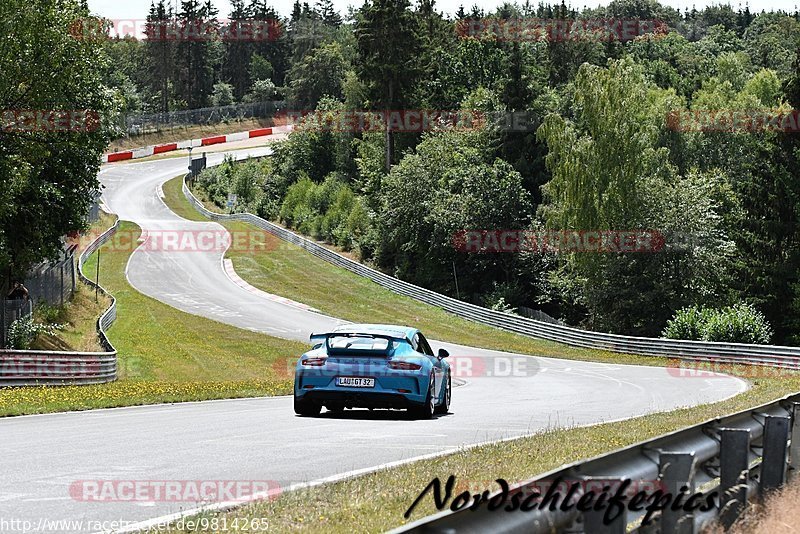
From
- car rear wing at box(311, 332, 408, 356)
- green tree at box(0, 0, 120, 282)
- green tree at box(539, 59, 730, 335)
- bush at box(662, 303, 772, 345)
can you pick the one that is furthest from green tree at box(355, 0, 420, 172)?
car rear wing at box(311, 332, 408, 356)

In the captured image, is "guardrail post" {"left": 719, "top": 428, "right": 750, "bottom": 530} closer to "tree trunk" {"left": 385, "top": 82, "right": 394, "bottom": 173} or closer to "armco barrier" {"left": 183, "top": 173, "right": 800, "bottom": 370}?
"armco barrier" {"left": 183, "top": 173, "right": 800, "bottom": 370}

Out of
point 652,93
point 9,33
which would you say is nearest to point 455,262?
point 652,93

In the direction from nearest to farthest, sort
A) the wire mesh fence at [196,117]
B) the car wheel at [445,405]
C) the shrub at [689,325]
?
the car wheel at [445,405] < the shrub at [689,325] < the wire mesh fence at [196,117]

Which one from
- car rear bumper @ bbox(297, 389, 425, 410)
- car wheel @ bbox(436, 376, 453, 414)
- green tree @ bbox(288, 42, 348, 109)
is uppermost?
green tree @ bbox(288, 42, 348, 109)

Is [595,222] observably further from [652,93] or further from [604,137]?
[652,93]

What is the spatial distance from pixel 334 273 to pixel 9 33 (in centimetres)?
3617

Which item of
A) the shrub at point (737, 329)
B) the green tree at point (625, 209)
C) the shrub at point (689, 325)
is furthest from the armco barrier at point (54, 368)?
the green tree at point (625, 209)

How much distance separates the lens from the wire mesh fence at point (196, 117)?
135 m

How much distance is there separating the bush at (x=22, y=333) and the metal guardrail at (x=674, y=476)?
98.5 ft

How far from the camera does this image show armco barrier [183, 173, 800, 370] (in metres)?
43.2

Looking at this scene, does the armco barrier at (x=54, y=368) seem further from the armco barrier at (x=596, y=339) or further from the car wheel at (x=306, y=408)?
the armco barrier at (x=596, y=339)

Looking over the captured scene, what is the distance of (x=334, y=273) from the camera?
6769 cm

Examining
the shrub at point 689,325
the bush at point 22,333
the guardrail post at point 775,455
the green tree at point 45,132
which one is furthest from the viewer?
the shrub at point 689,325

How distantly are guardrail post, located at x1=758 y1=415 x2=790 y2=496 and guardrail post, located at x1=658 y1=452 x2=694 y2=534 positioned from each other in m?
1.84
